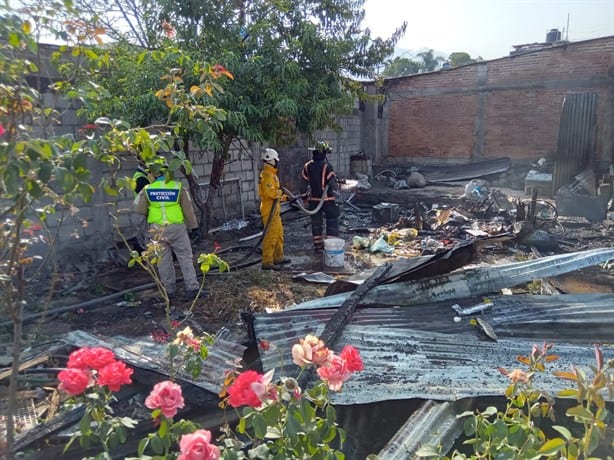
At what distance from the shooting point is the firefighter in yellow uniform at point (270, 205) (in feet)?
21.5

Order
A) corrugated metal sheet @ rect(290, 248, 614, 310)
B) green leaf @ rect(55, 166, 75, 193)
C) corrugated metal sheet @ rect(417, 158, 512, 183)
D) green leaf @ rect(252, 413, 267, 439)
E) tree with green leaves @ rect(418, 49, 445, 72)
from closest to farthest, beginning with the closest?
green leaf @ rect(55, 166, 75, 193), green leaf @ rect(252, 413, 267, 439), corrugated metal sheet @ rect(290, 248, 614, 310), corrugated metal sheet @ rect(417, 158, 512, 183), tree with green leaves @ rect(418, 49, 445, 72)

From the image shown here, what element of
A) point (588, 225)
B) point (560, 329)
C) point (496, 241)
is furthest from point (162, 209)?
point (588, 225)

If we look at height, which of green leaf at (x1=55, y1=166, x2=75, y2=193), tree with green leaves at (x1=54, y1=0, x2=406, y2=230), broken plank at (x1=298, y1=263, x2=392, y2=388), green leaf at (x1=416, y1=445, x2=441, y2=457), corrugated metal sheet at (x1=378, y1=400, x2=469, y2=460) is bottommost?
corrugated metal sheet at (x1=378, y1=400, x2=469, y2=460)

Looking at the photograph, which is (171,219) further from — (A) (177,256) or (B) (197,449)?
(B) (197,449)

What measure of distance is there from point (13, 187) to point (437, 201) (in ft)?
37.4

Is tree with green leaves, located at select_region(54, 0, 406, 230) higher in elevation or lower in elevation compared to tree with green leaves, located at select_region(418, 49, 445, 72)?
lower

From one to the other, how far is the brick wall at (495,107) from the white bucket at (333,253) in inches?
A: 400

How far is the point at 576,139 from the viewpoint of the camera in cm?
1285

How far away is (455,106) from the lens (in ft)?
55.0

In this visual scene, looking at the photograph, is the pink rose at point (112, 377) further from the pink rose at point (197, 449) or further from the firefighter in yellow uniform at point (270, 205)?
the firefighter in yellow uniform at point (270, 205)

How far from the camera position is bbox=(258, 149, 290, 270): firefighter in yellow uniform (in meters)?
6.55

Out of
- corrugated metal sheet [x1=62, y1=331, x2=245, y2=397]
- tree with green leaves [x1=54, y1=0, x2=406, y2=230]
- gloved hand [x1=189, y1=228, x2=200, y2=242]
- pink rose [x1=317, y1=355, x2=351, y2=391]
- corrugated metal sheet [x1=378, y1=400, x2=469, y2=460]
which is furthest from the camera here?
gloved hand [x1=189, y1=228, x2=200, y2=242]

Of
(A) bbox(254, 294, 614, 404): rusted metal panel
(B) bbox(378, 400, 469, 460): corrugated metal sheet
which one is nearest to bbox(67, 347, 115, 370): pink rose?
(A) bbox(254, 294, 614, 404): rusted metal panel

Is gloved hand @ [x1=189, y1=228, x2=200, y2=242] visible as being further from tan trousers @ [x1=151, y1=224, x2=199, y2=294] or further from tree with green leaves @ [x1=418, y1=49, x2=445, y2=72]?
tree with green leaves @ [x1=418, y1=49, x2=445, y2=72]
